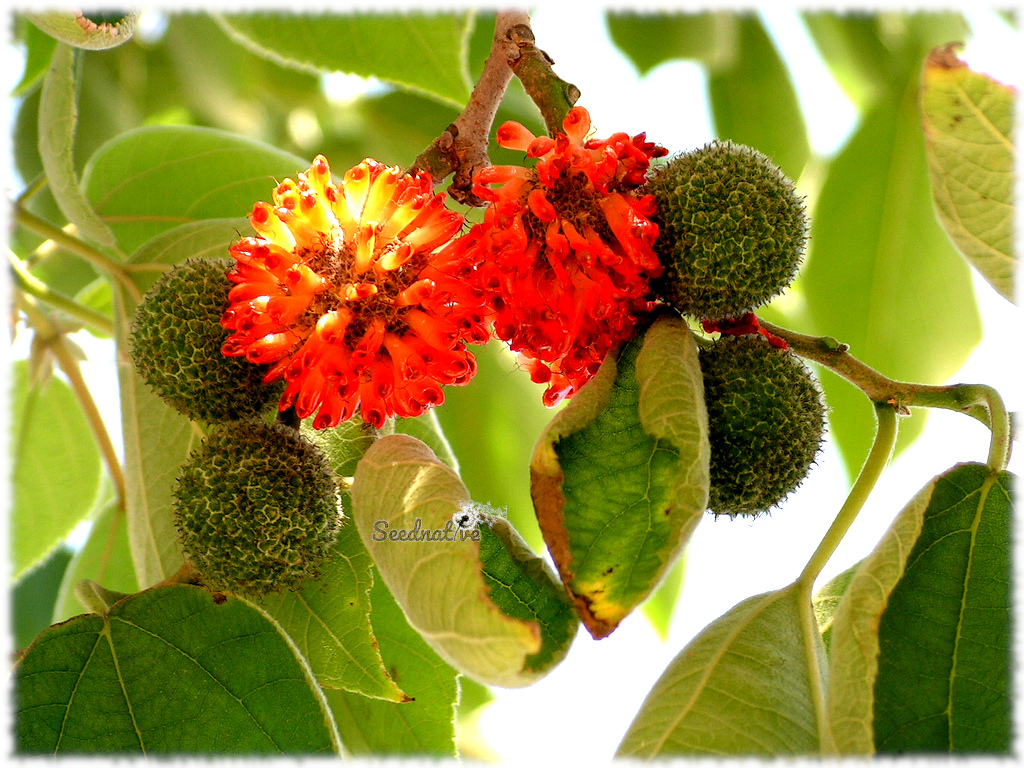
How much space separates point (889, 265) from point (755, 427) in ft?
7.39

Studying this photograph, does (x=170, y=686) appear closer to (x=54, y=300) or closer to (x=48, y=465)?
(x=54, y=300)

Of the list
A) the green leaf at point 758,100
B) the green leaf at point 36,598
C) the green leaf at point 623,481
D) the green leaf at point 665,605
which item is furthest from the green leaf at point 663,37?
the green leaf at point 36,598

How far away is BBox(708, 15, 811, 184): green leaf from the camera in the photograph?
3.65m

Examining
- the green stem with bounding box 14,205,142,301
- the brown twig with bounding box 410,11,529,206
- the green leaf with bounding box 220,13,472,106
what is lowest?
the green stem with bounding box 14,205,142,301

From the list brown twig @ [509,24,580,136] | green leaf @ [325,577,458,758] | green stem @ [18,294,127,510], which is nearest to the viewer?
brown twig @ [509,24,580,136]

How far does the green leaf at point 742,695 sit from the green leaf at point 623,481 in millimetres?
223

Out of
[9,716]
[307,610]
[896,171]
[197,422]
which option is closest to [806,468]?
[307,610]

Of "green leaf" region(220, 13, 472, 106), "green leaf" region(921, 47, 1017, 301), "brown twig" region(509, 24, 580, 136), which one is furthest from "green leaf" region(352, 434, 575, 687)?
"green leaf" region(220, 13, 472, 106)

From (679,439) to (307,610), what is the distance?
2.63ft

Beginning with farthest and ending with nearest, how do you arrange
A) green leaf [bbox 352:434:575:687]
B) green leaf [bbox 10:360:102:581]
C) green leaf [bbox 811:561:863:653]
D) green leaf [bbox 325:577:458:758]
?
green leaf [bbox 10:360:102:581], green leaf [bbox 325:577:458:758], green leaf [bbox 811:561:863:653], green leaf [bbox 352:434:575:687]

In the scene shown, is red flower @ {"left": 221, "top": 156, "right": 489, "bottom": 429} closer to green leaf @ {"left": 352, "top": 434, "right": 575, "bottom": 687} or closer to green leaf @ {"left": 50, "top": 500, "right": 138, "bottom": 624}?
green leaf @ {"left": 352, "top": 434, "right": 575, "bottom": 687}

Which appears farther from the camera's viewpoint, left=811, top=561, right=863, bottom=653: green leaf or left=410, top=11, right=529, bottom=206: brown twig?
left=811, top=561, right=863, bottom=653: green leaf

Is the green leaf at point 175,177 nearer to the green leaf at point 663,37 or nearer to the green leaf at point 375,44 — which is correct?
the green leaf at point 375,44

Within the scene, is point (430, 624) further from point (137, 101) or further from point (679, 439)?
point (137, 101)
